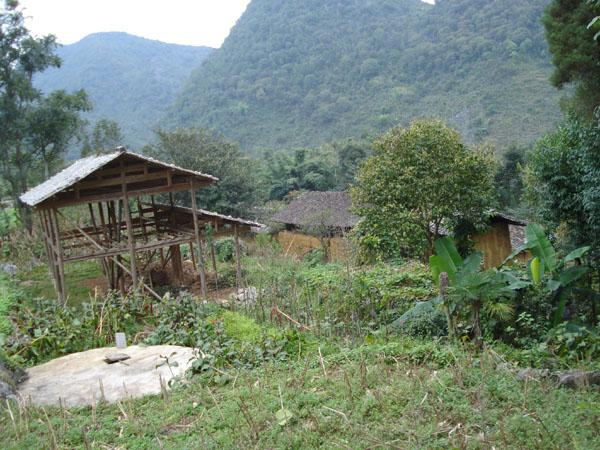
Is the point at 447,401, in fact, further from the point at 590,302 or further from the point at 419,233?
the point at 419,233

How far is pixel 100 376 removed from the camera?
20.1 feet

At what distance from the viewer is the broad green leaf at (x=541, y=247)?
24.1ft

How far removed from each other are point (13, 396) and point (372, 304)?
15.8 feet

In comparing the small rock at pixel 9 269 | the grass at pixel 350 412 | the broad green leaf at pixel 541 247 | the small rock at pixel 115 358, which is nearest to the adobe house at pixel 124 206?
the small rock at pixel 9 269

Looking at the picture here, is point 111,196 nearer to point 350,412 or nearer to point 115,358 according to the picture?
point 115,358

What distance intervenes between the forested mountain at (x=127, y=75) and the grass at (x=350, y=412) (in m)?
53.7

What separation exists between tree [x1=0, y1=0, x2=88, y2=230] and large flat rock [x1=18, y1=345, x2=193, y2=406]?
17.4 m

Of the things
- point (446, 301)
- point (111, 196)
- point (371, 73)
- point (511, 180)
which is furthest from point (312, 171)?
point (446, 301)

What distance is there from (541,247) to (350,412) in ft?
14.8

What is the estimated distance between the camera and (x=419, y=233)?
1377cm

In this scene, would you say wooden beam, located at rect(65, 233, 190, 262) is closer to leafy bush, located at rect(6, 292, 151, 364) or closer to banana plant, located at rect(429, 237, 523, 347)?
leafy bush, located at rect(6, 292, 151, 364)

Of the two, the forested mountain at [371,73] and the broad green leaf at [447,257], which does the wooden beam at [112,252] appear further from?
the forested mountain at [371,73]

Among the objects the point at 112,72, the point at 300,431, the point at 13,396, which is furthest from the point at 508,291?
the point at 112,72

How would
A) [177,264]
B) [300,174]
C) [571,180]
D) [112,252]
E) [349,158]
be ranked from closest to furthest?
[571,180] < [112,252] < [177,264] < [349,158] < [300,174]
